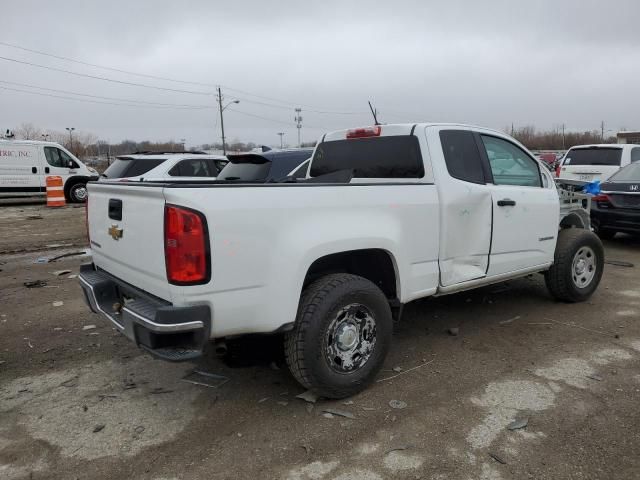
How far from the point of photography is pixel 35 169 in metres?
17.8

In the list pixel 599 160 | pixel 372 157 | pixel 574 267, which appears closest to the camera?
pixel 372 157

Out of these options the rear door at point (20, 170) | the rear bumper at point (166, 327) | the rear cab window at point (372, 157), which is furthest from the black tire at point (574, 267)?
the rear door at point (20, 170)

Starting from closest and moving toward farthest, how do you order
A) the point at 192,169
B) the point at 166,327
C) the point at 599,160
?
the point at 166,327 < the point at 599,160 < the point at 192,169

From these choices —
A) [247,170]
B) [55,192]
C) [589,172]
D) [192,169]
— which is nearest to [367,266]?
[247,170]

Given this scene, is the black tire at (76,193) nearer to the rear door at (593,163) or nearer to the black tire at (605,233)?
the rear door at (593,163)

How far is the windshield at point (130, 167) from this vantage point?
12.1 meters

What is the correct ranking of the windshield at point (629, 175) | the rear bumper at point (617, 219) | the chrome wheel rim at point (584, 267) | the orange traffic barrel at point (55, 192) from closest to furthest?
1. the chrome wheel rim at point (584, 267)
2. the rear bumper at point (617, 219)
3. the windshield at point (629, 175)
4. the orange traffic barrel at point (55, 192)

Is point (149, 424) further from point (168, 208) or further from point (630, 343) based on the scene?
point (630, 343)

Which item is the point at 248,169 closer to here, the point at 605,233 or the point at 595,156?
the point at 605,233

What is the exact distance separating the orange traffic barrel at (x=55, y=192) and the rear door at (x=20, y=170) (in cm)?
111

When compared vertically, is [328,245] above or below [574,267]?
above

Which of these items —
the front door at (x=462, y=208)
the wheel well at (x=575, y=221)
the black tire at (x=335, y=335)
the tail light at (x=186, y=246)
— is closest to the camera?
the tail light at (x=186, y=246)

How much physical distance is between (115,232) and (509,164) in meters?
3.54

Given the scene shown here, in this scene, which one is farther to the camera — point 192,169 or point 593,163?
point 192,169
